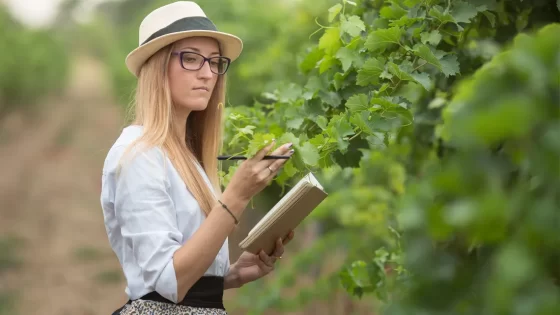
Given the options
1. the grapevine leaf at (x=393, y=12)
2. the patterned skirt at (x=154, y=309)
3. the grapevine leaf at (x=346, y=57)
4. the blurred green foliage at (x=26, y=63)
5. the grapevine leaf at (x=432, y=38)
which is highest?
the grapevine leaf at (x=393, y=12)

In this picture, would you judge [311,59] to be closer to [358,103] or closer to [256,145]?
[358,103]

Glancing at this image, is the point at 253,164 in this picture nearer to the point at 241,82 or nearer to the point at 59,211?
the point at 241,82

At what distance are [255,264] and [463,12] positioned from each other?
102 centimetres

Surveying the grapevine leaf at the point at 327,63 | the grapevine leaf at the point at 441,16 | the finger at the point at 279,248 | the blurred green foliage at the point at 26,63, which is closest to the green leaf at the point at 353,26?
the grapevine leaf at the point at 327,63

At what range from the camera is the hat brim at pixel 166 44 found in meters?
2.41

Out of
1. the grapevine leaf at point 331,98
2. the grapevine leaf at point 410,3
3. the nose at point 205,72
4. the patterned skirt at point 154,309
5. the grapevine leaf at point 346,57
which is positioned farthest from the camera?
the grapevine leaf at point 331,98

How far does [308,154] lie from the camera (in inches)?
89.6

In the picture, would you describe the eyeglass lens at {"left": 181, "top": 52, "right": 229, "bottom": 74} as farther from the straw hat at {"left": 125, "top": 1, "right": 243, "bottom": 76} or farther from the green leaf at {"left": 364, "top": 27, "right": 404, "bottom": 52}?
the green leaf at {"left": 364, "top": 27, "right": 404, "bottom": 52}

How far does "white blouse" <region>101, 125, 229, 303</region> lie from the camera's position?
2080mm

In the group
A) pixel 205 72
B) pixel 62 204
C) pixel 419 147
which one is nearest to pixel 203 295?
pixel 205 72

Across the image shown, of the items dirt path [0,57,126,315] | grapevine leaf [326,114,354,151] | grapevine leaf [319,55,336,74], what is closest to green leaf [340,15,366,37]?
grapevine leaf [319,55,336,74]

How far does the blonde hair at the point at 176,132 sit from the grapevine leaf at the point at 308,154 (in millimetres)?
293

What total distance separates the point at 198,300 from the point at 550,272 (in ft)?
4.40

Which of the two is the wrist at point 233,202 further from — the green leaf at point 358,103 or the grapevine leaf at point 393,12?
the grapevine leaf at point 393,12
